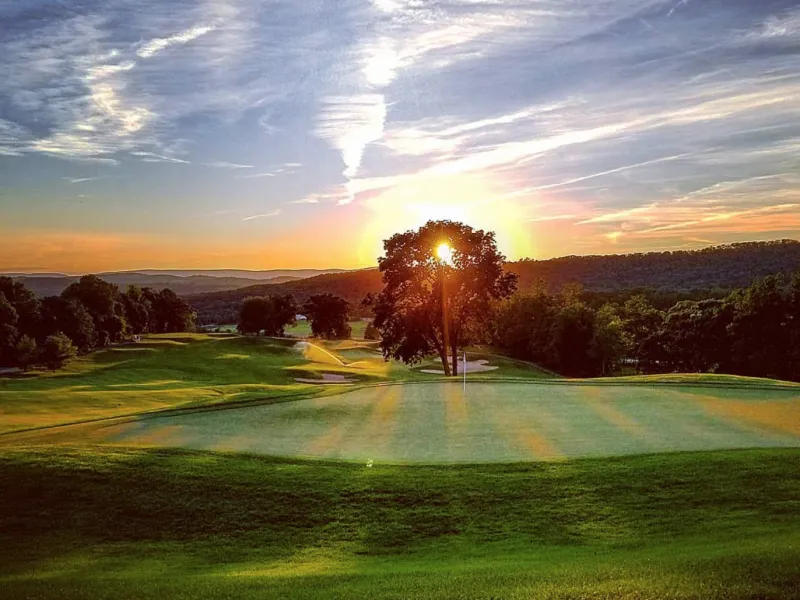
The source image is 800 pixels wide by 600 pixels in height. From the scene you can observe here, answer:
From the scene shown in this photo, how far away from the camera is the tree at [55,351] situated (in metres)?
46.4

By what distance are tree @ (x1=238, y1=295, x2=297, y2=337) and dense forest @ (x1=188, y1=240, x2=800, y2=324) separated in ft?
155

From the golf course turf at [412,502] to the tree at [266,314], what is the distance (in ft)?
228

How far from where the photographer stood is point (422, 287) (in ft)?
134

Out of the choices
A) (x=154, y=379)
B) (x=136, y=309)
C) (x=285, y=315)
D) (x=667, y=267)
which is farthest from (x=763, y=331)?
(x=667, y=267)

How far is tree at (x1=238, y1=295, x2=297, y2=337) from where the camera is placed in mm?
85125

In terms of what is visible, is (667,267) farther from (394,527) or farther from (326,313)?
(394,527)

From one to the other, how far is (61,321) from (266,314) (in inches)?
1356

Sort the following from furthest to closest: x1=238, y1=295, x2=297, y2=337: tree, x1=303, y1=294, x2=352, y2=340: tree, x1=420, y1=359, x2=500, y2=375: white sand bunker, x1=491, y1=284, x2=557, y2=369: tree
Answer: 1. x1=303, y1=294, x2=352, y2=340: tree
2. x1=238, y1=295, x2=297, y2=337: tree
3. x1=491, y1=284, x2=557, y2=369: tree
4. x1=420, y1=359, x2=500, y2=375: white sand bunker

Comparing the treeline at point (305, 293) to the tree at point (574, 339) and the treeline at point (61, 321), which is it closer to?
the treeline at point (61, 321)

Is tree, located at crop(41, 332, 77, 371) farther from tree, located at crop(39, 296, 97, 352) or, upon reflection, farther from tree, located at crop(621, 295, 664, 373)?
tree, located at crop(621, 295, 664, 373)

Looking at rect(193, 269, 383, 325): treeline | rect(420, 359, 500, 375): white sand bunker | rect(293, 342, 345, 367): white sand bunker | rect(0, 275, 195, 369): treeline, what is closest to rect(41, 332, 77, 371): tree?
rect(0, 275, 195, 369): treeline

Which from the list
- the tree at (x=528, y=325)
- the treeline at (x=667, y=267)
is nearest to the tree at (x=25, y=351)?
the tree at (x=528, y=325)

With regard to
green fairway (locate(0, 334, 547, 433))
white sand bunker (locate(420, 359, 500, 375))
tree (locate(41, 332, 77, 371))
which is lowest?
white sand bunker (locate(420, 359, 500, 375))

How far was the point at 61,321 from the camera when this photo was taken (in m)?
52.5
